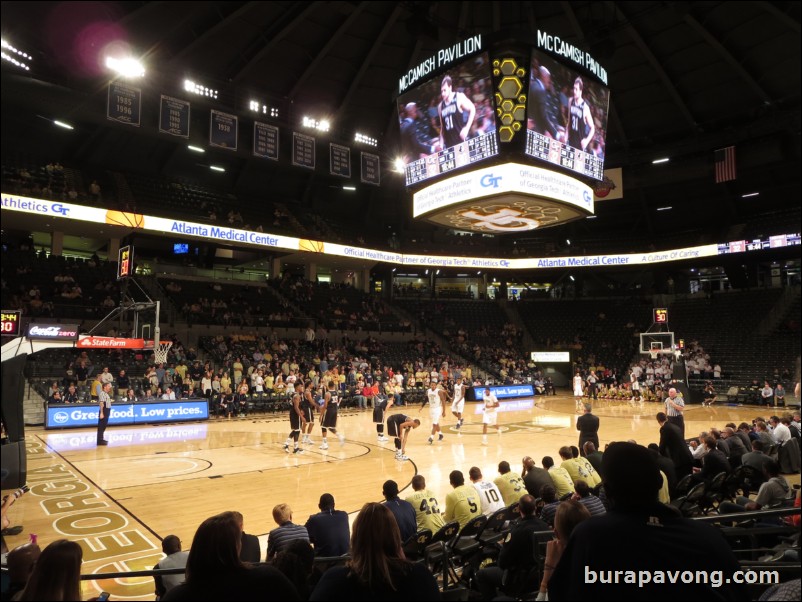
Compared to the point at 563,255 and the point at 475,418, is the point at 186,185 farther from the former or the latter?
the point at 563,255

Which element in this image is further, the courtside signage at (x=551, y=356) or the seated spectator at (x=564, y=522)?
the courtside signage at (x=551, y=356)

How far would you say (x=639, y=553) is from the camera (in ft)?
5.77

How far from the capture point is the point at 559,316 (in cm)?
4234

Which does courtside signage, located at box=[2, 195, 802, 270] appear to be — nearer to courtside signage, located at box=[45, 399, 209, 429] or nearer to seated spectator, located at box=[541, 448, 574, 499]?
seated spectator, located at box=[541, 448, 574, 499]

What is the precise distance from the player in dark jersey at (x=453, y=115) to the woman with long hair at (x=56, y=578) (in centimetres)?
1324

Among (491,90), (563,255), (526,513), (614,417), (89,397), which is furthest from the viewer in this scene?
(563,255)

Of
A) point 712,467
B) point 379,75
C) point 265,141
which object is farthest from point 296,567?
point 379,75

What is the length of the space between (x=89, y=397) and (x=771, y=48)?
103 feet

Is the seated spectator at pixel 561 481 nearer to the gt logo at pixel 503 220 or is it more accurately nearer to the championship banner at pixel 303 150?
the gt logo at pixel 503 220

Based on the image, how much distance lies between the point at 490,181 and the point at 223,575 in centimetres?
1265

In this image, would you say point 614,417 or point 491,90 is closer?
point 491,90

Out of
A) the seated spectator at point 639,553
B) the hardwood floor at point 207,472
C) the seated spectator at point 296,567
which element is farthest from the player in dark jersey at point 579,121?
the seated spectator at point 639,553

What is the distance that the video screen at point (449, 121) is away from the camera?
544 inches

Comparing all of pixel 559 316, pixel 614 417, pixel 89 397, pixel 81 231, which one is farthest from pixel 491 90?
pixel 559 316
